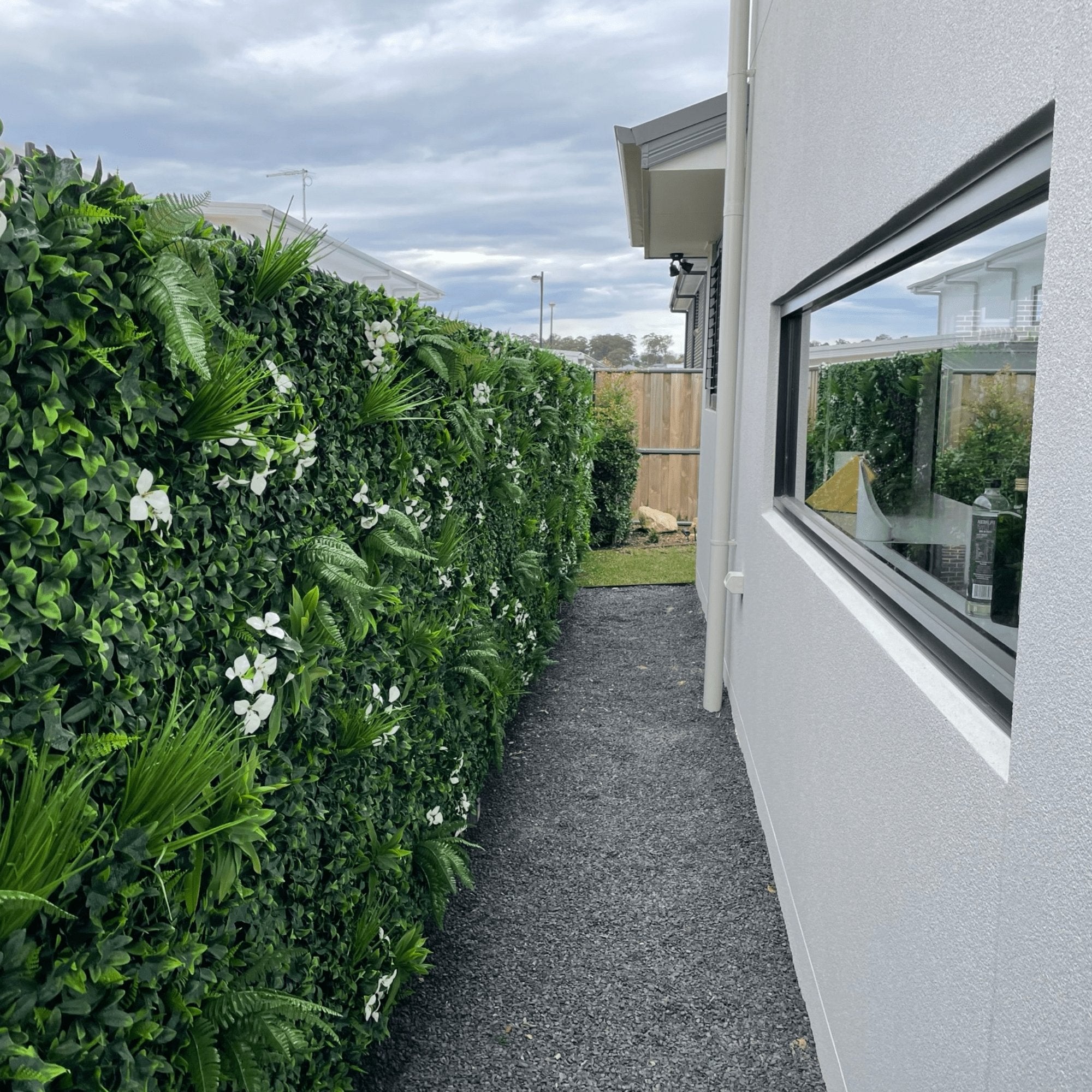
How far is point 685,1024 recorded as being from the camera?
3037 millimetres

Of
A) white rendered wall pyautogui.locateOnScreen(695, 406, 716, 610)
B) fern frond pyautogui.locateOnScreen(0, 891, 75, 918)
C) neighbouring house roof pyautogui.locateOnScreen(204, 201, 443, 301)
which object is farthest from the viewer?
neighbouring house roof pyautogui.locateOnScreen(204, 201, 443, 301)

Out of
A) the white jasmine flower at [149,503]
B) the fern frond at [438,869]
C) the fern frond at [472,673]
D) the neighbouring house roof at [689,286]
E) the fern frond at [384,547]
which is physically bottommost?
the fern frond at [438,869]

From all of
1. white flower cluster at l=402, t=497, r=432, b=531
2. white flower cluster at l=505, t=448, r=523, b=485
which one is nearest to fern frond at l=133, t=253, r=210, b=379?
white flower cluster at l=402, t=497, r=432, b=531

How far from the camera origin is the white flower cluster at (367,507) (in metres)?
2.54

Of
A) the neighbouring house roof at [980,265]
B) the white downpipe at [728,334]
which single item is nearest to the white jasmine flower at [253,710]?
the neighbouring house roof at [980,265]

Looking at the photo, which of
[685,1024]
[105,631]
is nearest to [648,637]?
[685,1024]

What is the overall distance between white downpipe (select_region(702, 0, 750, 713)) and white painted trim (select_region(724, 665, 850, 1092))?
2.07 ft

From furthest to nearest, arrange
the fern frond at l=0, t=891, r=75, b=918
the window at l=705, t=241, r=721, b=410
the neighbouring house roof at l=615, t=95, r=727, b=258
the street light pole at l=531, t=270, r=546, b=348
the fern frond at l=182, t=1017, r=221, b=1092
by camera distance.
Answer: the street light pole at l=531, t=270, r=546, b=348
the window at l=705, t=241, r=721, b=410
the neighbouring house roof at l=615, t=95, r=727, b=258
the fern frond at l=182, t=1017, r=221, b=1092
the fern frond at l=0, t=891, r=75, b=918

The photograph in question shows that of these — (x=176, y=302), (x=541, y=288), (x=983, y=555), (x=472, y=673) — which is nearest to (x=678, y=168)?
(x=472, y=673)

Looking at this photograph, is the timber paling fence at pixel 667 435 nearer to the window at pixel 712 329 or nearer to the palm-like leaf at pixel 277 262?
the window at pixel 712 329

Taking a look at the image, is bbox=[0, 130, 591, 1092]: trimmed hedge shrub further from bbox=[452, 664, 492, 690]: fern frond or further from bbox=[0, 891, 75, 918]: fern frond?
bbox=[452, 664, 492, 690]: fern frond

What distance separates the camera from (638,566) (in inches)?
437

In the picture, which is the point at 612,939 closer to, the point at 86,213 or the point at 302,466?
the point at 302,466

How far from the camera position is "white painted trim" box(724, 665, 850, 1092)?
265 cm
